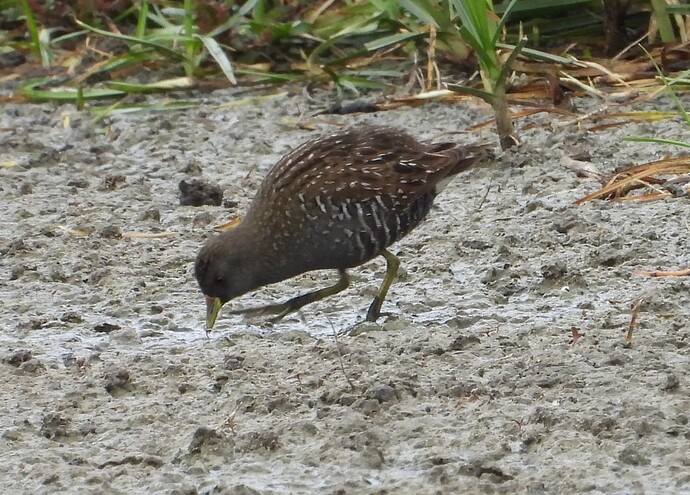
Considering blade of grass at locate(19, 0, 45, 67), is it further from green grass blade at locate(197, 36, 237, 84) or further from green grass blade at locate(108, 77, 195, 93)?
green grass blade at locate(197, 36, 237, 84)

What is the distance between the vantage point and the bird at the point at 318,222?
14.6 ft

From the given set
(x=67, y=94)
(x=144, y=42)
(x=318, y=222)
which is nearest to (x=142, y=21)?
(x=144, y=42)

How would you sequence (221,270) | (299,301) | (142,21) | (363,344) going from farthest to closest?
(142,21) < (299,301) < (221,270) < (363,344)

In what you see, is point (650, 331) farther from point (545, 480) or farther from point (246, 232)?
point (246, 232)

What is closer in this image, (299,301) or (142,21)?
(299,301)

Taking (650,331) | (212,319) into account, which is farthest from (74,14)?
(650,331)

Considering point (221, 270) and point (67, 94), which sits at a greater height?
point (221, 270)

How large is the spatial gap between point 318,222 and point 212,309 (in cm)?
46

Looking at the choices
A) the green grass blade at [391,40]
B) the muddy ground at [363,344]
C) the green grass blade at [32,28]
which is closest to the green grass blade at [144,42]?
the green grass blade at [32,28]

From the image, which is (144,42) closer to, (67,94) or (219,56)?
(219,56)

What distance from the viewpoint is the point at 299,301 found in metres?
4.55

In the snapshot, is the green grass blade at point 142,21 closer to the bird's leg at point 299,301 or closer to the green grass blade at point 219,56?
the green grass blade at point 219,56

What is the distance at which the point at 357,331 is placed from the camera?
4.34 metres

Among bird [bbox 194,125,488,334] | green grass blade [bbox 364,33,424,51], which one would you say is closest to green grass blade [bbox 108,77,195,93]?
green grass blade [bbox 364,33,424,51]
